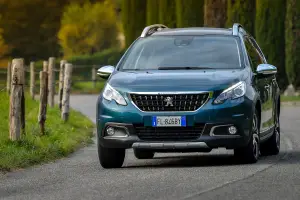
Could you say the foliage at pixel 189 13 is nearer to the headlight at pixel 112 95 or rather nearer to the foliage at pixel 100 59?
the foliage at pixel 100 59

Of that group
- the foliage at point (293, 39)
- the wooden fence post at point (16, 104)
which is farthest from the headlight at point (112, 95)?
the foliage at point (293, 39)

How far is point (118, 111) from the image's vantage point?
46.5ft

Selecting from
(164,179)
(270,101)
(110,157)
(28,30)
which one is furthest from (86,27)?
(164,179)

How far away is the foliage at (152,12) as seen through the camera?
166ft

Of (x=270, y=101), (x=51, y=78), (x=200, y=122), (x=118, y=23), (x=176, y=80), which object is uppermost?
(x=176, y=80)

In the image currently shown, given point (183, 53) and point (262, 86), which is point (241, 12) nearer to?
point (262, 86)

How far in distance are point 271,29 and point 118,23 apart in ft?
135

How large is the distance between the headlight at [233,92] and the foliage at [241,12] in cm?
2525

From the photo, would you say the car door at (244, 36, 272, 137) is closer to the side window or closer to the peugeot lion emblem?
the side window

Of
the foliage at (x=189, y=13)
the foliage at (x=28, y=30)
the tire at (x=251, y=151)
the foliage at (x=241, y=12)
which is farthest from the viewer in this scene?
the foliage at (x=28, y=30)

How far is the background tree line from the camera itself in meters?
39.2

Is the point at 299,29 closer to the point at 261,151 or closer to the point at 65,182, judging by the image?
the point at 261,151

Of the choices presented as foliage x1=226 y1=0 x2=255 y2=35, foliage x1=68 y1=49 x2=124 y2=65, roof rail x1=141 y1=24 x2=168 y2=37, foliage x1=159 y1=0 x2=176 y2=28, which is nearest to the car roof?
roof rail x1=141 y1=24 x2=168 y2=37

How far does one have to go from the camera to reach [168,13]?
4797cm
